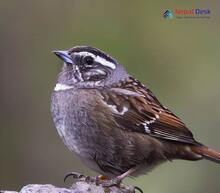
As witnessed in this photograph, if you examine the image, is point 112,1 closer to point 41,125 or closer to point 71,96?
point 41,125

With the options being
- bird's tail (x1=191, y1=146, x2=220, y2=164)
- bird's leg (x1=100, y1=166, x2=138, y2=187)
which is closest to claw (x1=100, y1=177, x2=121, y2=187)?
bird's leg (x1=100, y1=166, x2=138, y2=187)

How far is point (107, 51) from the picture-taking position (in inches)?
421

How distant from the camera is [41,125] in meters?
10.7

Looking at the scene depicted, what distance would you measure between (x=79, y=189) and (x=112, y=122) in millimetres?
797

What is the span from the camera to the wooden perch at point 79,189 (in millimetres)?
7371

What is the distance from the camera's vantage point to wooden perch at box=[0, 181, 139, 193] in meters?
7.37

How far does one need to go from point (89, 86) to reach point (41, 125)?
7.73ft

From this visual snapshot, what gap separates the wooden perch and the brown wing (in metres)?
0.56

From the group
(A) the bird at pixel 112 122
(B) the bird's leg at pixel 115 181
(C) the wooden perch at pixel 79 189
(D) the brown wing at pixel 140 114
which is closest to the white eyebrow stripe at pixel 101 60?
(A) the bird at pixel 112 122

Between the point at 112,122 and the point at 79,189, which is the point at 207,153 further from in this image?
the point at 79,189

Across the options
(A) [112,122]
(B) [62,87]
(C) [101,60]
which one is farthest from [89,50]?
(A) [112,122]

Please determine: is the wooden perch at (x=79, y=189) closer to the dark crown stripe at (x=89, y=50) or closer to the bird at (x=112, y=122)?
the bird at (x=112, y=122)

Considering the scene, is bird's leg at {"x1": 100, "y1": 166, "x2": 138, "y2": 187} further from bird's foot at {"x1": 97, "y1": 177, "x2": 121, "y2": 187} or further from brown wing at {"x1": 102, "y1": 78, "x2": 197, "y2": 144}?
brown wing at {"x1": 102, "y1": 78, "x2": 197, "y2": 144}

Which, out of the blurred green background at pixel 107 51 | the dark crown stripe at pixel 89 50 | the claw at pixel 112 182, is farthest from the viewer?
the blurred green background at pixel 107 51
